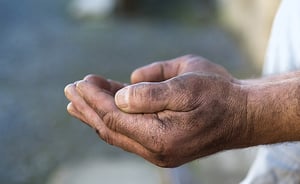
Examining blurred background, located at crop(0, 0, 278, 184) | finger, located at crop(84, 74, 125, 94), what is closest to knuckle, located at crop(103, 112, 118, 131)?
finger, located at crop(84, 74, 125, 94)

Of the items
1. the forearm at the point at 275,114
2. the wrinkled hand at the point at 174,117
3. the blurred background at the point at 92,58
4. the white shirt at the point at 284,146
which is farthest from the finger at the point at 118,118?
the blurred background at the point at 92,58

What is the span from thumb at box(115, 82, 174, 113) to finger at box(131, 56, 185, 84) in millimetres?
226

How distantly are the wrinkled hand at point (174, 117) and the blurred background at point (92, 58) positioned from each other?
81 cm

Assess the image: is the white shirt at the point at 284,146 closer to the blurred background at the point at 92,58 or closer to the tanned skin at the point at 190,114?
the tanned skin at the point at 190,114

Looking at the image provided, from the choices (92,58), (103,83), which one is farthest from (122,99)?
(92,58)

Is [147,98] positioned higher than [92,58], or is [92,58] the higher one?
[147,98]

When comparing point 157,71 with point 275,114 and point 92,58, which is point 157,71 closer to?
point 275,114

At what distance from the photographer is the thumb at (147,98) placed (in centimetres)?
89

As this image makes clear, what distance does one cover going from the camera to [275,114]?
922 millimetres

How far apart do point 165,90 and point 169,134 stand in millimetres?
67

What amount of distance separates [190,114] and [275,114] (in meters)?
0.14

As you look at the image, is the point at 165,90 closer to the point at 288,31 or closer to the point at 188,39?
the point at 288,31

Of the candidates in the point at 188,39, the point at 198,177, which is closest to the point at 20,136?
the point at 198,177

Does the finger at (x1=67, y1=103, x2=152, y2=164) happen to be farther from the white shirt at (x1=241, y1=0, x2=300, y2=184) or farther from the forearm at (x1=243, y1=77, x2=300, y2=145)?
the white shirt at (x1=241, y1=0, x2=300, y2=184)
